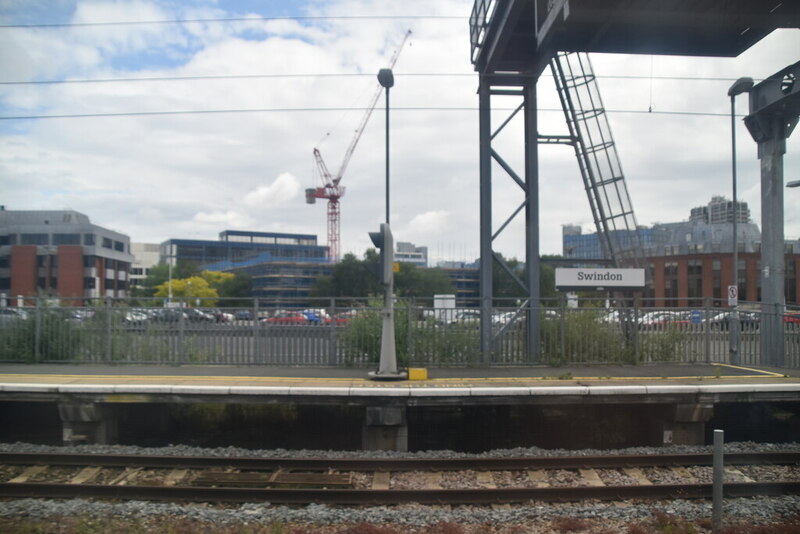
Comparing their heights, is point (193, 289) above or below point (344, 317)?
above

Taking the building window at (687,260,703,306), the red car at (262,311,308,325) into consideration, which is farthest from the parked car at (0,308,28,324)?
the building window at (687,260,703,306)

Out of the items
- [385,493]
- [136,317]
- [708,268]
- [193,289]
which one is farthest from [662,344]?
[193,289]

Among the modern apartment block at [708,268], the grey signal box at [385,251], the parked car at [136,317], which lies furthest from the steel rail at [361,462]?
the modern apartment block at [708,268]

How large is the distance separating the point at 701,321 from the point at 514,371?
497cm

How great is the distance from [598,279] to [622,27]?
5848mm

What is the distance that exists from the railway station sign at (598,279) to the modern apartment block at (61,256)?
2194cm

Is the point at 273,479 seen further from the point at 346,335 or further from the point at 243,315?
the point at 243,315

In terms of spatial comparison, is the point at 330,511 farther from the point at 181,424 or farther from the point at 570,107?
the point at 570,107

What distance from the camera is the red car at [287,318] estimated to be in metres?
13.2

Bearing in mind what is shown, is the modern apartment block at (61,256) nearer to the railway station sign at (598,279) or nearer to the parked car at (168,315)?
the parked car at (168,315)

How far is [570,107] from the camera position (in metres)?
14.4

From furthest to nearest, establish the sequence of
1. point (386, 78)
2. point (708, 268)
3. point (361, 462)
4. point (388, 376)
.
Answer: point (708, 268), point (386, 78), point (388, 376), point (361, 462)

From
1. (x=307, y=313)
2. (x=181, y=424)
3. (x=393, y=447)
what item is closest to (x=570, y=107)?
(x=307, y=313)

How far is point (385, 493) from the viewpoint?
294 inches
